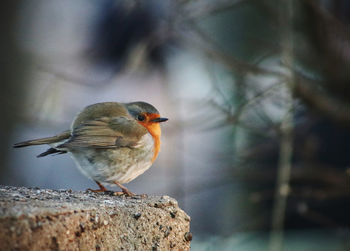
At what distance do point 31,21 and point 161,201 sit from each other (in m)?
4.01

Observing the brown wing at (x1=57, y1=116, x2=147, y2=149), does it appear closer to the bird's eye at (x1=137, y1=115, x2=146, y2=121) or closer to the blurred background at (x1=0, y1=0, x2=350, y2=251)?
the bird's eye at (x1=137, y1=115, x2=146, y2=121)

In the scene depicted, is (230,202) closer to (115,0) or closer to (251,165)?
(251,165)

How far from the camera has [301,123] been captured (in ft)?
14.1

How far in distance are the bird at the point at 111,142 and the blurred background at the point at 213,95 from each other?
0.88 meters

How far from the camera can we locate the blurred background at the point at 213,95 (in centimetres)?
367

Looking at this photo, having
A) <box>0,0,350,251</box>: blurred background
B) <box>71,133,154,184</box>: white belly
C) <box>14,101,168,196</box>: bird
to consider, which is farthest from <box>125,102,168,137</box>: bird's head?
<box>0,0,350,251</box>: blurred background

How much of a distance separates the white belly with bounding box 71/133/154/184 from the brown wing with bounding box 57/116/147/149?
0.11 feet

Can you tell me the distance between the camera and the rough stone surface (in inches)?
46.5

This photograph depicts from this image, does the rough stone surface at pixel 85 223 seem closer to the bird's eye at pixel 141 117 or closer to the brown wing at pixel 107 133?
the brown wing at pixel 107 133

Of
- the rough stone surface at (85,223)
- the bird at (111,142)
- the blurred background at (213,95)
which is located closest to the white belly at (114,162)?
the bird at (111,142)

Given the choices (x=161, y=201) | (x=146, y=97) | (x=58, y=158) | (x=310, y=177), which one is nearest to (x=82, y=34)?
(x=146, y=97)

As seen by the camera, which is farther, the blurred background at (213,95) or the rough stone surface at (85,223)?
the blurred background at (213,95)

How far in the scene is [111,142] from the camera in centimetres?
251

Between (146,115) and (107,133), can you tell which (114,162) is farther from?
(146,115)
